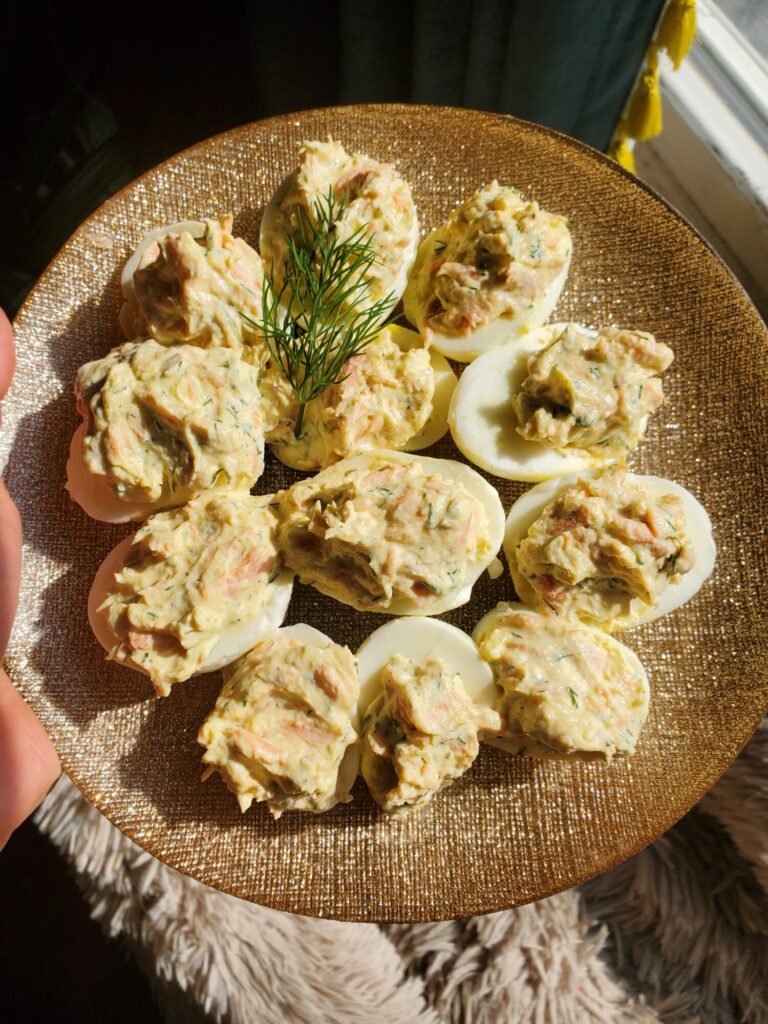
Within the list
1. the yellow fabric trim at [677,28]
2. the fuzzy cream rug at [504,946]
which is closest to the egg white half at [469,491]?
the fuzzy cream rug at [504,946]

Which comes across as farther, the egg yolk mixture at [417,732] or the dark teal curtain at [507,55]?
the dark teal curtain at [507,55]

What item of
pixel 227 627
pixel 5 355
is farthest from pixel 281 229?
pixel 227 627

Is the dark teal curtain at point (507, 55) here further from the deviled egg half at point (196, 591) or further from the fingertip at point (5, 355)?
the deviled egg half at point (196, 591)

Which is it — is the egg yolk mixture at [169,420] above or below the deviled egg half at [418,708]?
above

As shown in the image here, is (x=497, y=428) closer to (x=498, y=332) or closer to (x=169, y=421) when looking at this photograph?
(x=498, y=332)

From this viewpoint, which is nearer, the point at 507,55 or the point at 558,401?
the point at 558,401

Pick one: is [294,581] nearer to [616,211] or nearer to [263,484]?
[263,484]

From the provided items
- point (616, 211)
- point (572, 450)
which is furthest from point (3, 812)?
point (616, 211)
